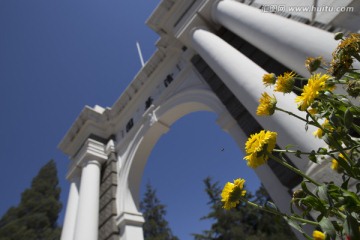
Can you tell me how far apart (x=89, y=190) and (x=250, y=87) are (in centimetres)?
432

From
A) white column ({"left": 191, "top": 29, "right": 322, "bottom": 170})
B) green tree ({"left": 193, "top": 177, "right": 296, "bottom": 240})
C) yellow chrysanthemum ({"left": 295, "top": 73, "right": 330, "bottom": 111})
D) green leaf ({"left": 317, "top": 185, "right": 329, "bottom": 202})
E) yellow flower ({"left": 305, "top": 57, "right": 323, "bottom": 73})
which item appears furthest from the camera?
green tree ({"left": 193, "top": 177, "right": 296, "bottom": 240})

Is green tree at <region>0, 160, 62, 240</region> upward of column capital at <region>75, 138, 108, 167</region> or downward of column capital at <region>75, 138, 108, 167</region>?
upward

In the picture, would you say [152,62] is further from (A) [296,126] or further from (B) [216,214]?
(B) [216,214]

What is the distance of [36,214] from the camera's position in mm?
21469

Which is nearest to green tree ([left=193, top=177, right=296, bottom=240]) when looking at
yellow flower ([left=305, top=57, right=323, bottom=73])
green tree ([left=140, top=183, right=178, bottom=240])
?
green tree ([left=140, top=183, right=178, bottom=240])

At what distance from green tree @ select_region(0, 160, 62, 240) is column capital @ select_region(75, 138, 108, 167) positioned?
53.5 ft

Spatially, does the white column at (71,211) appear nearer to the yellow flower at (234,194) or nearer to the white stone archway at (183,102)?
the white stone archway at (183,102)

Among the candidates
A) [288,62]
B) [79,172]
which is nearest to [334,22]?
[288,62]

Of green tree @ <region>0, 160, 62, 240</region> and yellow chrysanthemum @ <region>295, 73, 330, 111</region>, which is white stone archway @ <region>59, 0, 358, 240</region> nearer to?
yellow chrysanthemum @ <region>295, 73, 330, 111</region>

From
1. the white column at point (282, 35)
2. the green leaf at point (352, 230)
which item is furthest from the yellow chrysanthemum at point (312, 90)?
the white column at point (282, 35)

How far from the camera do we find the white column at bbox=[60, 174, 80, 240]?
538cm

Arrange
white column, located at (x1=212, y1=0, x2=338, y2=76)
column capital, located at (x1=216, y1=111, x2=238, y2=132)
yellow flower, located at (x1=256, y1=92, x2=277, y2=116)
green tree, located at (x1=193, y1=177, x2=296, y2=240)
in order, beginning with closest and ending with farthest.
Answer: yellow flower, located at (x1=256, y1=92, x2=277, y2=116) → white column, located at (x1=212, y1=0, x2=338, y2=76) → column capital, located at (x1=216, y1=111, x2=238, y2=132) → green tree, located at (x1=193, y1=177, x2=296, y2=240)

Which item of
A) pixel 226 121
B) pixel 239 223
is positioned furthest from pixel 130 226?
pixel 239 223

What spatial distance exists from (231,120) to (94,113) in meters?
4.51
